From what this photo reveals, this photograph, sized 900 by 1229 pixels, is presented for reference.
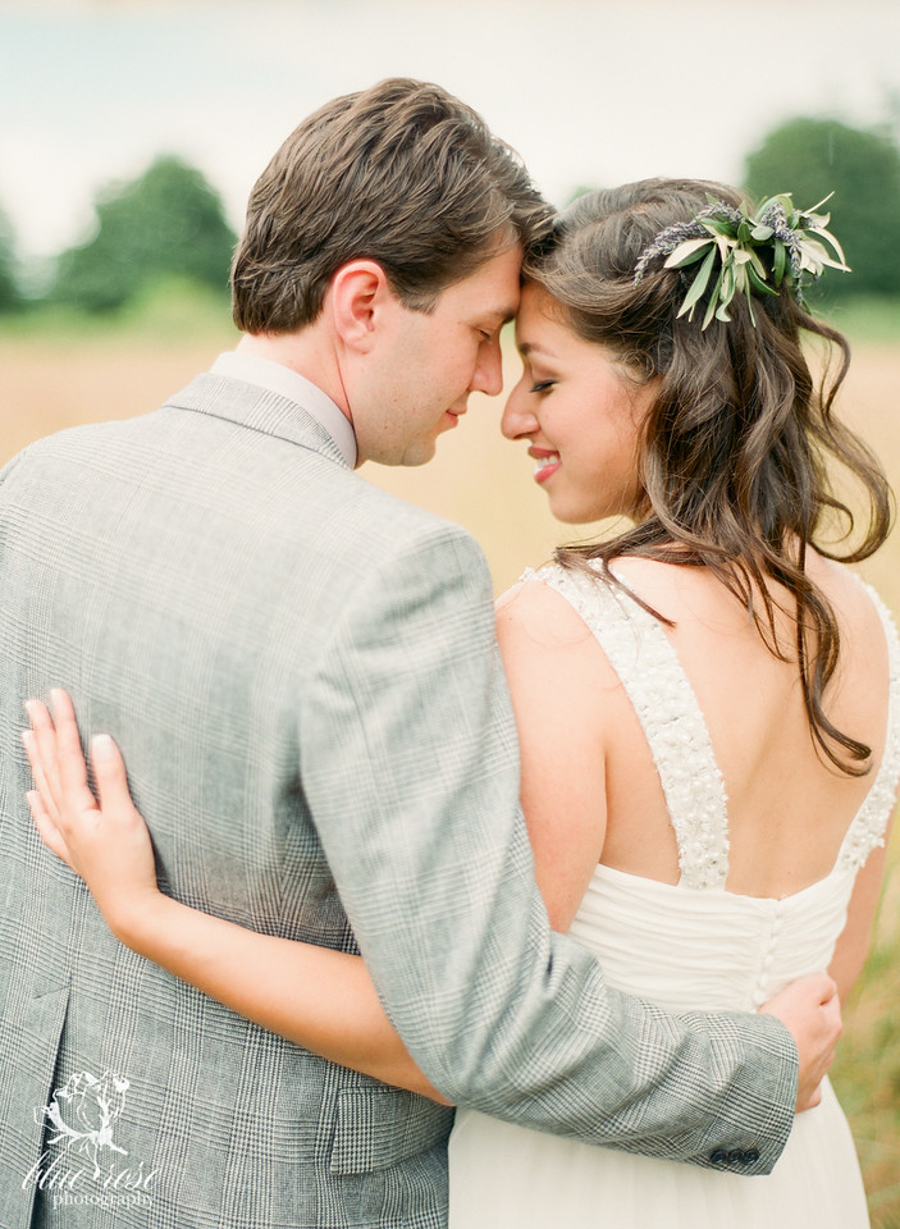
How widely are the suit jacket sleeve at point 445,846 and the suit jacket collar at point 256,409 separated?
30 centimetres

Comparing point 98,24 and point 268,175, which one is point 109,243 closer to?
point 98,24

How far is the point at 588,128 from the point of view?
3.16 m

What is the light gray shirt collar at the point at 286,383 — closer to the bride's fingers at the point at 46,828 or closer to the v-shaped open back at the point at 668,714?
the v-shaped open back at the point at 668,714

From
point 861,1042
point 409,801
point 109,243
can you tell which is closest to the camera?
point 409,801

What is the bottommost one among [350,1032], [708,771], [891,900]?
[891,900]

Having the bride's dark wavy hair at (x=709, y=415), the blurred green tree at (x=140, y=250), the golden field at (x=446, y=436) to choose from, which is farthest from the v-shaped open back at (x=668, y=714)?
the blurred green tree at (x=140, y=250)

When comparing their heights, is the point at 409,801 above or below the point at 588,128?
below

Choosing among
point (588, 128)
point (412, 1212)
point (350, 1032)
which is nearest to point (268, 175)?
point (350, 1032)

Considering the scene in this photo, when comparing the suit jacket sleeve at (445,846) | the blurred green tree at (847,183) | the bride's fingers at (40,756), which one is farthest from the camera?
the blurred green tree at (847,183)

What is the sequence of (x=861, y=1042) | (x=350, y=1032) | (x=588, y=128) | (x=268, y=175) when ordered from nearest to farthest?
(x=350, y=1032) → (x=268, y=175) → (x=861, y=1042) → (x=588, y=128)

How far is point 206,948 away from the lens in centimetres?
112

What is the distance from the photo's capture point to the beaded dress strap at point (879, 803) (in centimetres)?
152

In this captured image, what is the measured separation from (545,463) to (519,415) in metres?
0.09

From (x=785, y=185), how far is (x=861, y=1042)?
253cm
